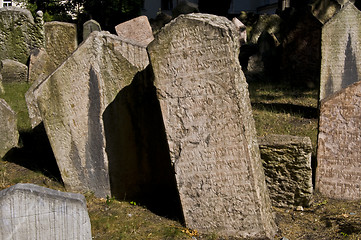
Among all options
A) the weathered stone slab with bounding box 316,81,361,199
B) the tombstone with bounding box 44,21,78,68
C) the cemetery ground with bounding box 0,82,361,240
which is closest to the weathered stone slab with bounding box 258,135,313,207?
the cemetery ground with bounding box 0,82,361,240

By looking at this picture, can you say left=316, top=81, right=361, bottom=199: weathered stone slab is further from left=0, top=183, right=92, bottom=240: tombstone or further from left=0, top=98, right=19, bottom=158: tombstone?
left=0, top=98, right=19, bottom=158: tombstone

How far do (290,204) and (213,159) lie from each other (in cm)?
116

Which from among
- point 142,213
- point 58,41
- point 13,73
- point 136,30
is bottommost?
point 142,213

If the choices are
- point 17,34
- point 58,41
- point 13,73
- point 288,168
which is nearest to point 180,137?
point 288,168

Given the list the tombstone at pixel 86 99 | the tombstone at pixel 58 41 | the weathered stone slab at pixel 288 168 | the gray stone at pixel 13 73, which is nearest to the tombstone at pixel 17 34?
Result: the tombstone at pixel 58 41

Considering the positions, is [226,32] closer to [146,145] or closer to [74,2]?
[146,145]

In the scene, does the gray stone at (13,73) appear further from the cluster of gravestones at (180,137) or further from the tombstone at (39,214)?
the tombstone at (39,214)

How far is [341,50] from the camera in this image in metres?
7.42

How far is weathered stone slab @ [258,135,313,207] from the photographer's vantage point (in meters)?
4.38

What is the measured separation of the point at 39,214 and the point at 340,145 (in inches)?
125

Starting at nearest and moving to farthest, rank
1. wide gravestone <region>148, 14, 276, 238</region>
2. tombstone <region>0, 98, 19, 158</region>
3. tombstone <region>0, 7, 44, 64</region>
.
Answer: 1. wide gravestone <region>148, 14, 276, 238</region>
2. tombstone <region>0, 98, 19, 158</region>
3. tombstone <region>0, 7, 44, 64</region>

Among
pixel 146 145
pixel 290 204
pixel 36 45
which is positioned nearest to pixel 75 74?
pixel 146 145

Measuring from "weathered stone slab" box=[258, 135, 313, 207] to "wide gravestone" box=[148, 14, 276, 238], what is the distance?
0.49m

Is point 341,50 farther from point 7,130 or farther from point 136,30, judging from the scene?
point 7,130
